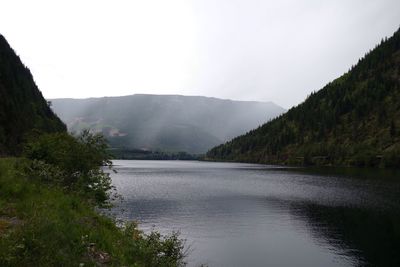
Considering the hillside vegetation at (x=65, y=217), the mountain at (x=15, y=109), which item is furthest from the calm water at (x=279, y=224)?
the mountain at (x=15, y=109)

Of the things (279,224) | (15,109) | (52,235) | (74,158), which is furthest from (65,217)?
(15,109)

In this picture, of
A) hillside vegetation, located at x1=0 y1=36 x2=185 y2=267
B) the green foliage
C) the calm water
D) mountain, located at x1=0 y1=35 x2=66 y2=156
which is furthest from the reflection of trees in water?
mountain, located at x1=0 y1=35 x2=66 y2=156

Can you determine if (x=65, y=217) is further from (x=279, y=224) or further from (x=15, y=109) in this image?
(x=15, y=109)

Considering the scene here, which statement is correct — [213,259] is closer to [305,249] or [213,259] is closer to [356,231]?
Result: [305,249]

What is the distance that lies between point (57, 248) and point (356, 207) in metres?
64.7

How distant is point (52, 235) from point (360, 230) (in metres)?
46.5

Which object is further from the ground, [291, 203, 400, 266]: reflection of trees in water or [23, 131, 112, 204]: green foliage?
[23, 131, 112, 204]: green foliage

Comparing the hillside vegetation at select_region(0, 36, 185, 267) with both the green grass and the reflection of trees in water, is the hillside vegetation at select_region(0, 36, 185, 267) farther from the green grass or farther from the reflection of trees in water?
the reflection of trees in water

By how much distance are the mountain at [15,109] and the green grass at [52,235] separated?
6524 cm

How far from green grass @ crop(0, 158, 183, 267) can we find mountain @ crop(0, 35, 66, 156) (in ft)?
214

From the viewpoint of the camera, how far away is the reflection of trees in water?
38500 millimetres

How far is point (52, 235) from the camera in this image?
42.2ft

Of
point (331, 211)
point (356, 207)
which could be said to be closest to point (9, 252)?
point (331, 211)

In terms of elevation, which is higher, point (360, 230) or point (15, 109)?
point (15, 109)
